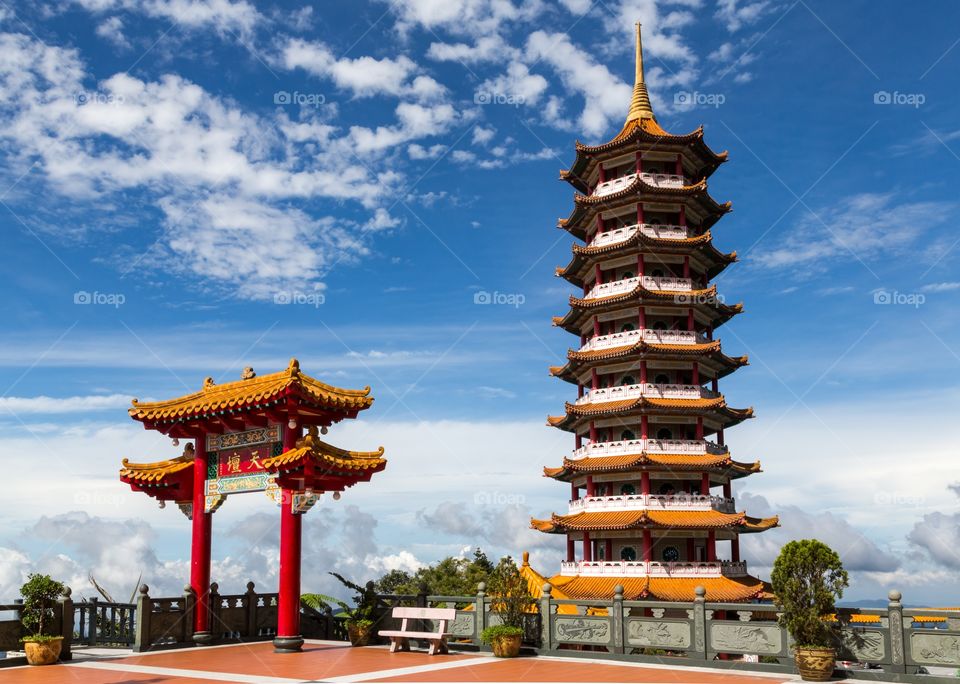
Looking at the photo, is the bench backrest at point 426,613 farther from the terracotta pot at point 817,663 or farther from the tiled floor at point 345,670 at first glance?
the terracotta pot at point 817,663

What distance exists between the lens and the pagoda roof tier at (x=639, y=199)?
40.5 m

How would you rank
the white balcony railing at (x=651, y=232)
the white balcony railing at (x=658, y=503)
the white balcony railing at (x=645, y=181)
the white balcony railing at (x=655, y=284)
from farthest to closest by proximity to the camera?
the white balcony railing at (x=645, y=181)
the white balcony railing at (x=651, y=232)
the white balcony railing at (x=655, y=284)
the white balcony railing at (x=658, y=503)

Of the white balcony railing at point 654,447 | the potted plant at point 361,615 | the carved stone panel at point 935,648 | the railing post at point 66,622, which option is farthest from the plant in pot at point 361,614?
the white balcony railing at point 654,447

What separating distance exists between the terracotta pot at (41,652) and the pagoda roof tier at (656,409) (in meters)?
24.0

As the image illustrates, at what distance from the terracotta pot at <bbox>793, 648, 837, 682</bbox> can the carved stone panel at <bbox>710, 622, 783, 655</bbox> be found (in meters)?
1.04

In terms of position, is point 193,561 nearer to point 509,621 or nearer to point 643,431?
point 509,621

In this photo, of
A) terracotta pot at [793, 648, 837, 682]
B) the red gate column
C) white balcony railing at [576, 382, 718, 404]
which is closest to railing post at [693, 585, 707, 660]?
terracotta pot at [793, 648, 837, 682]

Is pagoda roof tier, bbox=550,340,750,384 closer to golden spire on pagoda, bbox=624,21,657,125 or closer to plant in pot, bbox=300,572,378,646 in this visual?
golden spire on pagoda, bbox=624,21,657,125

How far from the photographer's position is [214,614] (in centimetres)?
2248

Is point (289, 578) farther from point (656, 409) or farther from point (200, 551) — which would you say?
point (656, 409)

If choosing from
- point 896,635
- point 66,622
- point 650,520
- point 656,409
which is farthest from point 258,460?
point 656,409

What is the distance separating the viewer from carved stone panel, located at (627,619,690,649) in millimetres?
18438

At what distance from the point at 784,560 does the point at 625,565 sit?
2038 centimetres

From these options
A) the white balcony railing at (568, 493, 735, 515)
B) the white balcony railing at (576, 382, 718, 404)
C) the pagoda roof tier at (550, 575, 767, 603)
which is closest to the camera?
the pagoda roof tier at (550, 575, 767, 603)
